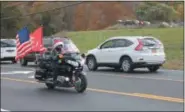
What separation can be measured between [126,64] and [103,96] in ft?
26.1

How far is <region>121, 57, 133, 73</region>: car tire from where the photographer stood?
2003cm

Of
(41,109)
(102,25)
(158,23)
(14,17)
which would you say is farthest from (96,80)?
(102,25)

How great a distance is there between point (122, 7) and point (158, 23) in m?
12.7

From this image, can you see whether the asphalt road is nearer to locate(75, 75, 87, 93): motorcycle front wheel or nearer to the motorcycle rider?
locate(75, 75, 87, 93): motorcycle front wheel

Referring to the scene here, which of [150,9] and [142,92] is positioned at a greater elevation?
[150,9]

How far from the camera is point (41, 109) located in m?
10.5

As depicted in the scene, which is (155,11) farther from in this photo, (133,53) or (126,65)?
(133,53)

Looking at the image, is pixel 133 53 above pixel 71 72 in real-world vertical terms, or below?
above

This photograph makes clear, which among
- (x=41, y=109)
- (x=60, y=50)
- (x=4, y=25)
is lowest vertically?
(x=41, y=109)

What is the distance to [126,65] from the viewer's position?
2022 centimetres

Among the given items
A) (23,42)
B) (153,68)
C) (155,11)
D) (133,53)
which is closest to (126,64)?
(133,53)

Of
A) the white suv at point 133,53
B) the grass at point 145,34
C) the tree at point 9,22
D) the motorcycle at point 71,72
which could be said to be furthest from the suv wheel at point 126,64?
the tree at point 9,22

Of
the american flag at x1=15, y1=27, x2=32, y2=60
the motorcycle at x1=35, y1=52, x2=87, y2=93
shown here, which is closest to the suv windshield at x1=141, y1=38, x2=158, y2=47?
the american flag at x1=15, y1=27, x2=32, y2=60

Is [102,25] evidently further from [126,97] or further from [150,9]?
[126,97]
